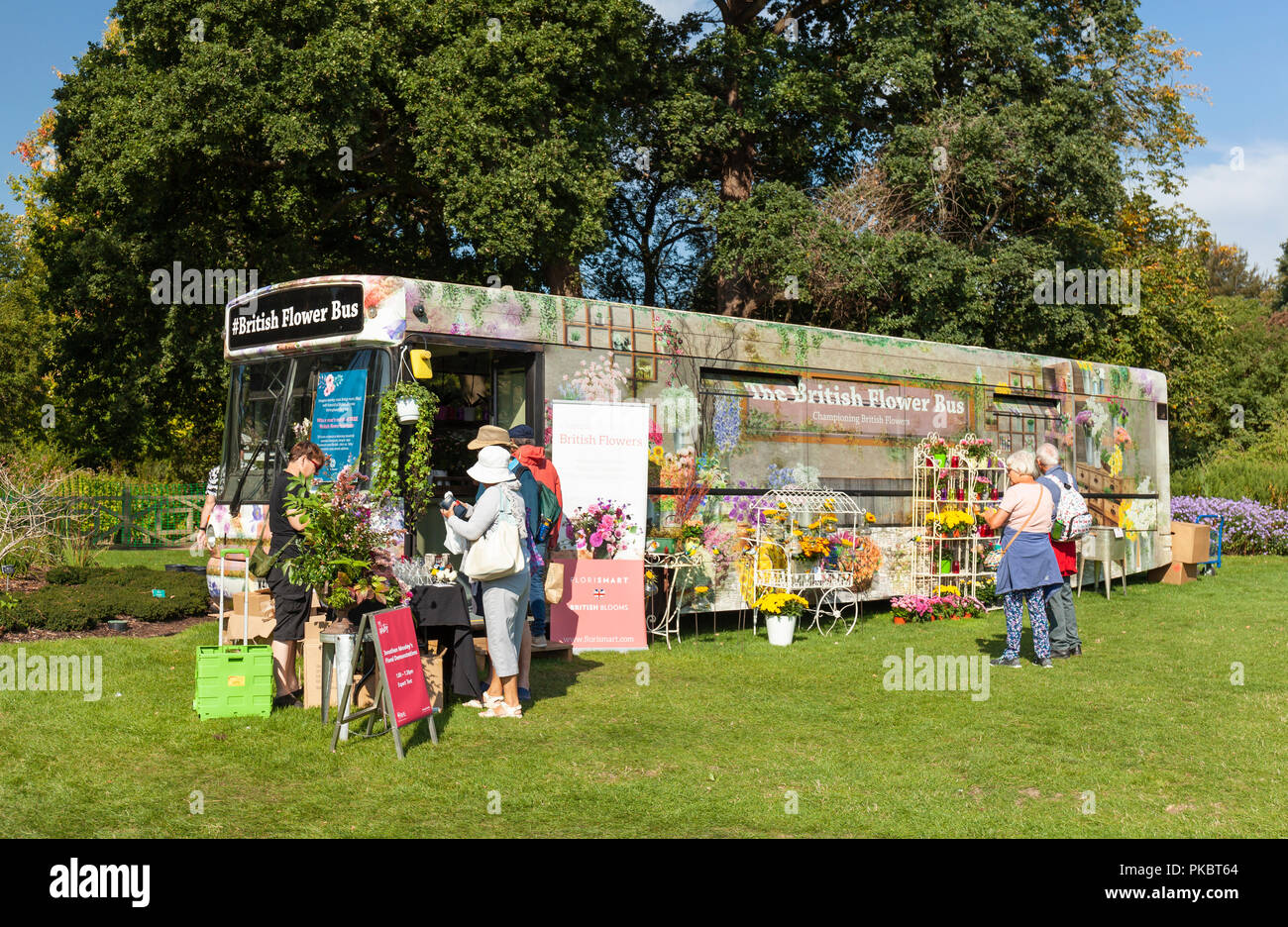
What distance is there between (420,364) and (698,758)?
411 centimetres

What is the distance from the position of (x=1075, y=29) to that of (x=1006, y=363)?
10975 mm

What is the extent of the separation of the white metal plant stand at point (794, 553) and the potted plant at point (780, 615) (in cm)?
29

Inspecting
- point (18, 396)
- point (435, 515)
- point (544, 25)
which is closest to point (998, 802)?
point (435, 515)

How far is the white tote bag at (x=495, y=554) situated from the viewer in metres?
7.54

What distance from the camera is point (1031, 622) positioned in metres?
10.4

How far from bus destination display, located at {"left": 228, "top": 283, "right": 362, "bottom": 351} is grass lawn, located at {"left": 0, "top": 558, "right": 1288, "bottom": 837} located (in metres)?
3.02

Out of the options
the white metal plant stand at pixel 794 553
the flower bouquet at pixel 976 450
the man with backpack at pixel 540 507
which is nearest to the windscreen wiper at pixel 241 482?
the man with backpack at pixel 540 507

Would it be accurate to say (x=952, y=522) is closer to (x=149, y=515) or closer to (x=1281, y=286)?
(x=149, y=515)

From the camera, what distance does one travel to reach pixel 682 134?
70.4 feet

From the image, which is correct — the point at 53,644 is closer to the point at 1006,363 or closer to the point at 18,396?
the point at 1006,363

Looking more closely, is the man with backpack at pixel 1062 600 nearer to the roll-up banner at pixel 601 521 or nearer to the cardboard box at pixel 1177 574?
the roll-up banner at pixel 601 521

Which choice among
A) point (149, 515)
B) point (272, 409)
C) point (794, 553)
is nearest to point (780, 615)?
point (794, 553)
